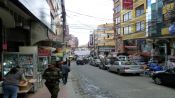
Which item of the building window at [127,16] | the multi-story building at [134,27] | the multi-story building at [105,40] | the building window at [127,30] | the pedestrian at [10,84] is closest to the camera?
the pedestrian at [10,84]

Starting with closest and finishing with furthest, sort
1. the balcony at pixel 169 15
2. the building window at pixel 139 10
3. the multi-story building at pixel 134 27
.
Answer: the balcony at pixel 169 15
the multi-story building at pixel 134 27
the building window at pixel 139 10

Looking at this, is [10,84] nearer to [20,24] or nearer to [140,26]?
[20,24]

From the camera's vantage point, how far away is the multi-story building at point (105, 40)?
107m

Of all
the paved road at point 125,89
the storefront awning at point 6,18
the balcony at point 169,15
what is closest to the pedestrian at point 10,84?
the storefront awning at point 6,18

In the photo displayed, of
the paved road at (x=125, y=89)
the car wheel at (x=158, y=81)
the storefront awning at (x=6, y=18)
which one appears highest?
the storefront awning at (x=6, y=18)

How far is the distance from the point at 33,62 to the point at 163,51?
30993 mm

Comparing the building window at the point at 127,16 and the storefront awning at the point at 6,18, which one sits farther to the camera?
the building window at the point at 127,16

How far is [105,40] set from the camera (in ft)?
368

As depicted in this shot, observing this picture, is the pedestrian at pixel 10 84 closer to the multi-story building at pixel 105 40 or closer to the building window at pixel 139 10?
the building window at pixel 139 10

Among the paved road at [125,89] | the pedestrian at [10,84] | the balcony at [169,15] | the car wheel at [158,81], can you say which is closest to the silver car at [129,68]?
the paved road at [125,89]

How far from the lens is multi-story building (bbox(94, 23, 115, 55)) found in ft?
351

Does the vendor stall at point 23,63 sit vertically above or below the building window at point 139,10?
below

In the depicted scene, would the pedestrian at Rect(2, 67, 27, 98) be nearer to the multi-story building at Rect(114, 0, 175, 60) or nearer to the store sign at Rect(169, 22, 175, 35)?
the multi-story building at Rect(114, 0, 175, 60)

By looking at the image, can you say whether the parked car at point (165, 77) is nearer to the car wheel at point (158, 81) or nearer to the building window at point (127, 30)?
the car wheel at point (158, 81)
